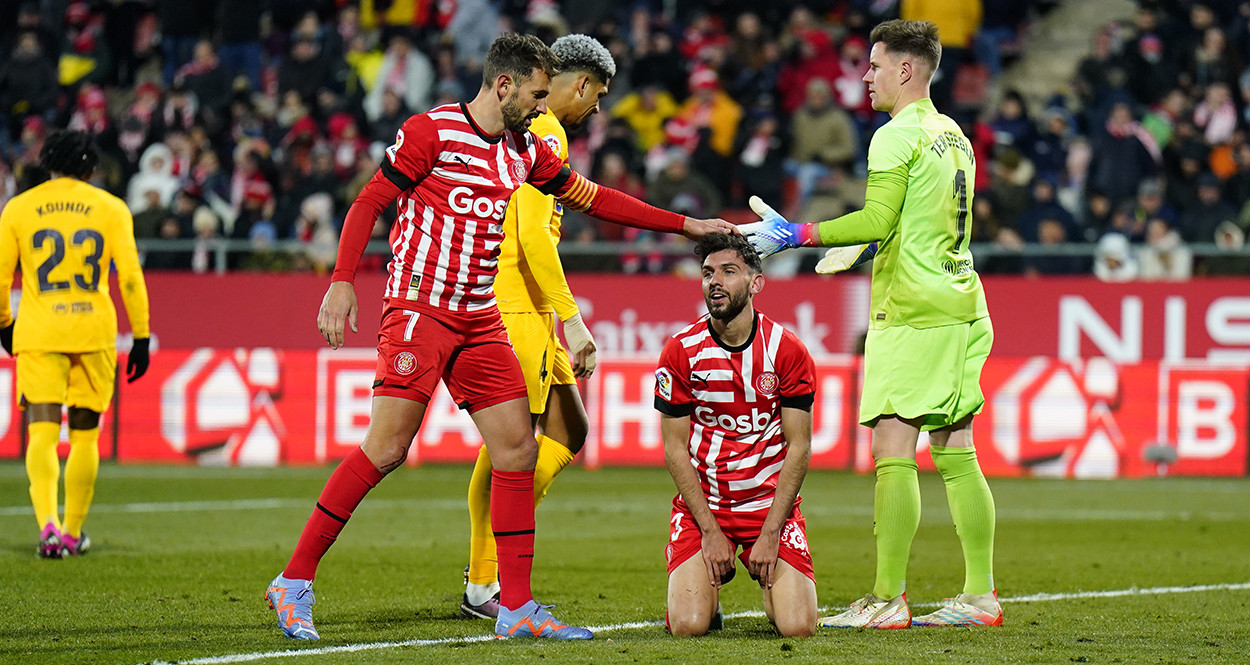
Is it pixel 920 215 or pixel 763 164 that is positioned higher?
pixel 763 164

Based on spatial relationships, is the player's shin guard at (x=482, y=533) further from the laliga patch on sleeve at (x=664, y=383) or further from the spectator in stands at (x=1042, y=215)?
the spectator in stands at (x=1042, y=215)

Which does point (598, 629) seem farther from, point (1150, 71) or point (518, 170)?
point (1150, 71)

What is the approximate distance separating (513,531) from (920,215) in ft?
6.56

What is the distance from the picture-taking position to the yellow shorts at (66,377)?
8758 mm

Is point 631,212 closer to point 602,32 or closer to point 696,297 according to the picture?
point 696,297

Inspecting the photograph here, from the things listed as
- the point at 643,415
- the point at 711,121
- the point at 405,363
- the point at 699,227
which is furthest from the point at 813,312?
the point at 405,363

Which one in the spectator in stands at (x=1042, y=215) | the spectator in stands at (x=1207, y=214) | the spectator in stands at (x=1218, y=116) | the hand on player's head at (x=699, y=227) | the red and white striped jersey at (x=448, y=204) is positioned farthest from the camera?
the spectator in stands at (x=1218, y=116)

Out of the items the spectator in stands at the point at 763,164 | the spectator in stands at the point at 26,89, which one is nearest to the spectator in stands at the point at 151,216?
the spectator in stands at the point at 26,89

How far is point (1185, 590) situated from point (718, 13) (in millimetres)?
13301

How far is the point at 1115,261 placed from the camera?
15539 millimetres

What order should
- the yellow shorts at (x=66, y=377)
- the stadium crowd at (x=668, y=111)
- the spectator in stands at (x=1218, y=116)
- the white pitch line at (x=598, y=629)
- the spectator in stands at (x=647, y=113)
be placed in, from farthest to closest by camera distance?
the spectator in stands at (x=647, y=113) < the spectator in stands at (x=1218, y=116) < the stadium crowd at (x=668, y=111) < the yellow shorts at (x=66, y=377) < the white pitch line at (x=598, y=629)

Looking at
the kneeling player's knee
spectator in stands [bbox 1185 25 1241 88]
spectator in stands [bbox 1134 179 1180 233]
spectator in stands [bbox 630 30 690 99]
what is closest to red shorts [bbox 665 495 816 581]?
the kneeling player's knee

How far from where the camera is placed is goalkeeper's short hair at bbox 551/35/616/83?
673cm

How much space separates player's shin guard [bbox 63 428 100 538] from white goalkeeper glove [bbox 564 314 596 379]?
3.55m
